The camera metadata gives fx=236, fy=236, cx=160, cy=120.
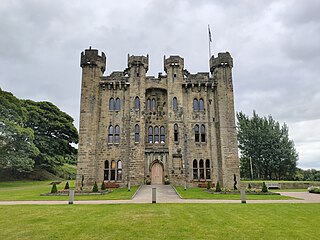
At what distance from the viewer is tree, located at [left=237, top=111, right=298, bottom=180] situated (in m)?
46.4

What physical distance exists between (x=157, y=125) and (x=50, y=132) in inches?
832

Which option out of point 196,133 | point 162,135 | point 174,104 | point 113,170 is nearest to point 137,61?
A: point 174,104

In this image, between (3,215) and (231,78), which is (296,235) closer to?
(3,215)

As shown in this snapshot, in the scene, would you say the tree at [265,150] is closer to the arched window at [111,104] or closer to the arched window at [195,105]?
the arched window at [195,105]

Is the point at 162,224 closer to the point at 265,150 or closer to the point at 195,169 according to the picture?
the point at 195,169

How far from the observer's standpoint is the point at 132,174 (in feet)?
93.5

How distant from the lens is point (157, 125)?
31453mm

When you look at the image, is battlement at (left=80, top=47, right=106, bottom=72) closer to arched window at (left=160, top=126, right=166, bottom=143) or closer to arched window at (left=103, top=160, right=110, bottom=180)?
arched window at (left=160, top=126, right=166, bottom=143)

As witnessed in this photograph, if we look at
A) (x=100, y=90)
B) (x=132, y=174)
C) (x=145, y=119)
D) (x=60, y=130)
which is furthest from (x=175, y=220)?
(x=60, y=130)

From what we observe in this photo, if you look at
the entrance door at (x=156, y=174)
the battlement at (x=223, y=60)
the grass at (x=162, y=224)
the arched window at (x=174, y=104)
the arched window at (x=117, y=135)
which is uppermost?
the battlement at (x=223, y=60)

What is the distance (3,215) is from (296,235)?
11331 mm

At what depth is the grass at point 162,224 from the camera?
7039mm

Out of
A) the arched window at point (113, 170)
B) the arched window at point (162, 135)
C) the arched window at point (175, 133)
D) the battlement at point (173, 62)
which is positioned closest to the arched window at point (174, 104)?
the arched window at point (175, 133)

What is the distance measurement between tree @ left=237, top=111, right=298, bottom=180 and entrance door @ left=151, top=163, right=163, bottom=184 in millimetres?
25775
